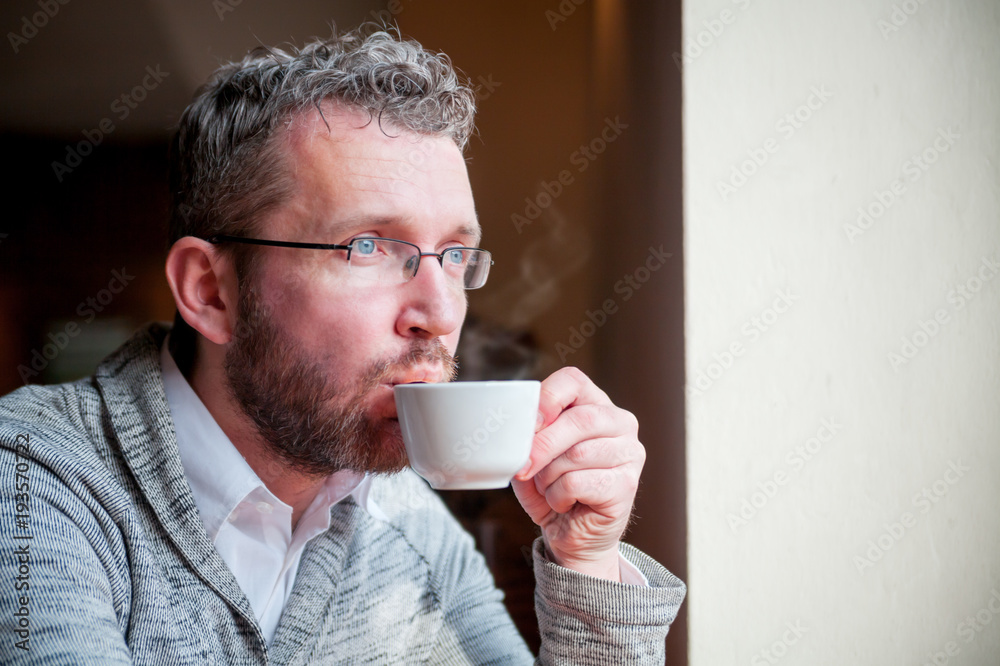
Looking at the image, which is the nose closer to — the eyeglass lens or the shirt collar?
the eyeglass lens

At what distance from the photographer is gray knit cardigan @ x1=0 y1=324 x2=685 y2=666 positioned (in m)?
→ 0.77

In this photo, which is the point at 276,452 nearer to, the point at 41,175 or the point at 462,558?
the point at 462,558

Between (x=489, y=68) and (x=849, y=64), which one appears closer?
(x=849, y=64)

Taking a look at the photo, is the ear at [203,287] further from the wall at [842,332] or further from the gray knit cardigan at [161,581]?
the wall at [842,332]

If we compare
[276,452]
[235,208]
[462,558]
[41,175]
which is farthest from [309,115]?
[41,175]

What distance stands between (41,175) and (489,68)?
113cm

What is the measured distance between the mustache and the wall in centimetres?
41

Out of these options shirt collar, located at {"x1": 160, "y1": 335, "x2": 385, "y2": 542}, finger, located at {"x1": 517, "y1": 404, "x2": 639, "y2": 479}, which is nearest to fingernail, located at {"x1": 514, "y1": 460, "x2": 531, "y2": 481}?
finger, located at {"x1": 517, "y1": 404, "x2": 639, "y2": 479}

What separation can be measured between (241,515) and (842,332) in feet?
3.25

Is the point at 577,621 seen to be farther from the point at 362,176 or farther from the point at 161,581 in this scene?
the point at 362,176

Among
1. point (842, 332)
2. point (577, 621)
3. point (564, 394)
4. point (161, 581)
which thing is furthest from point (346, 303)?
point (842, 332)

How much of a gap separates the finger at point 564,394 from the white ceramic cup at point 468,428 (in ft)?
0.52

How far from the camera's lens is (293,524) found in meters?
1.17

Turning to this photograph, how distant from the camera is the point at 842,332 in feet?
3.73
